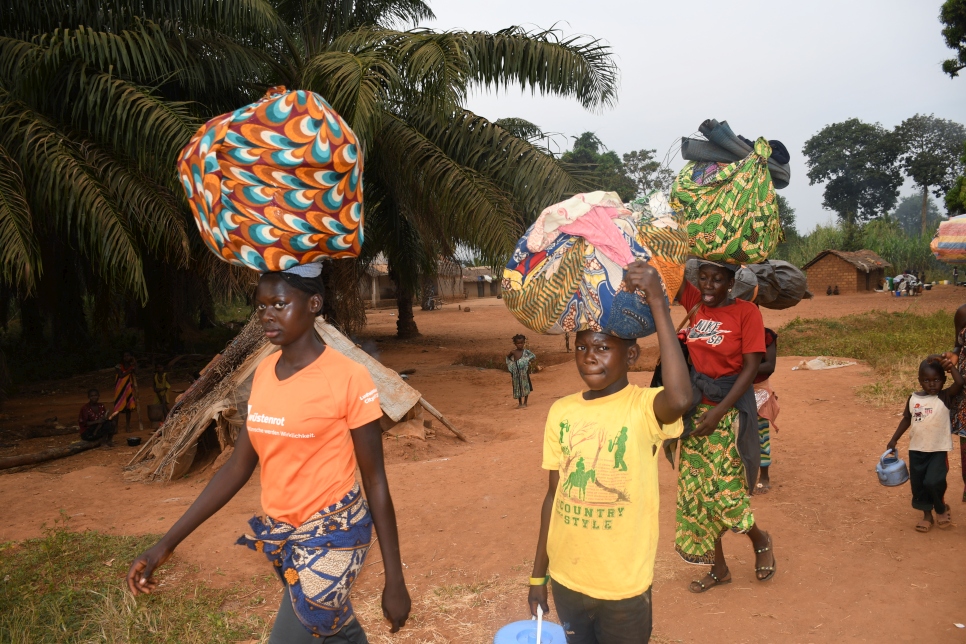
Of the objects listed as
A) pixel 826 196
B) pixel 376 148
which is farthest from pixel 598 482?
pixel 826 196

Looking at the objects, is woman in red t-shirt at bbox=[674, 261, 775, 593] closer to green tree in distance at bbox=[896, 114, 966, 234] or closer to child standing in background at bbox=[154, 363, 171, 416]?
child standing in background at bbox=[154, 363, 171, 416]

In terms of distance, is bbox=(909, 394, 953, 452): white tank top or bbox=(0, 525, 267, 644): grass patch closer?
bbox=(0, 525, 267, 644): grass patch

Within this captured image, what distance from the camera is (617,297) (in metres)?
2.20

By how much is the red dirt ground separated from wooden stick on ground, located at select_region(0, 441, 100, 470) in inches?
4.3

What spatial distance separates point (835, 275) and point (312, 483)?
29.1m

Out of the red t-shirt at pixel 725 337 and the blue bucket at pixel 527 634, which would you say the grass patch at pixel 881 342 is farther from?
the blue bucket at pixel 527 634

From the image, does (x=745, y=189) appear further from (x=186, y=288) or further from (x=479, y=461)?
(x=186, y=288)

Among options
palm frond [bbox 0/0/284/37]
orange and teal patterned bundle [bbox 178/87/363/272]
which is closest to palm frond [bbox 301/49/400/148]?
palm frond [bbox 0/0/284/37]

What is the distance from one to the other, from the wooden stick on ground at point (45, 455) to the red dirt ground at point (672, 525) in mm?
109

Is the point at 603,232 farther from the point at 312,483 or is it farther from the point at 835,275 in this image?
the point at 835,275

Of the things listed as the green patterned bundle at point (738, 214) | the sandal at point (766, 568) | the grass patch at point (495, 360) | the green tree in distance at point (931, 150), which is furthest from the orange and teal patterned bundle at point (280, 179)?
the green tree in distance at point (931, 150)

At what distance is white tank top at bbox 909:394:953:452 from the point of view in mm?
4367

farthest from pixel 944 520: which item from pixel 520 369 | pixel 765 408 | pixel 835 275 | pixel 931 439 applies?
pixel 835 275

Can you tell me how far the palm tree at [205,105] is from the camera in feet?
23.7
